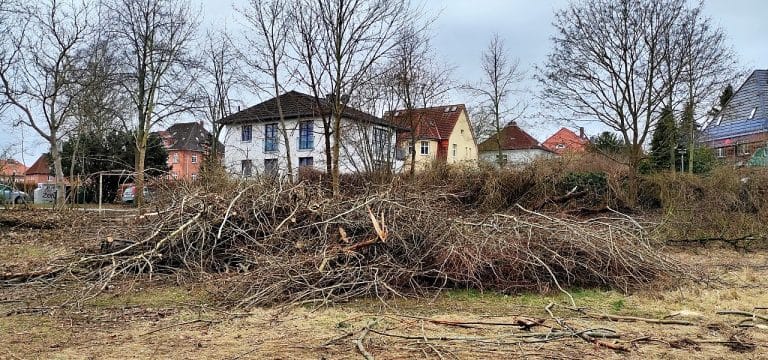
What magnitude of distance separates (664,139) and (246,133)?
949 inches

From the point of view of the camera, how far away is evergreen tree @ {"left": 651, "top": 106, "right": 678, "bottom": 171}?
54.1ft

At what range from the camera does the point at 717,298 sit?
665cm

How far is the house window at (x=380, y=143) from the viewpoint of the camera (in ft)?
68.0

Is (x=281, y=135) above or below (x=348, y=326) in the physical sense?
above

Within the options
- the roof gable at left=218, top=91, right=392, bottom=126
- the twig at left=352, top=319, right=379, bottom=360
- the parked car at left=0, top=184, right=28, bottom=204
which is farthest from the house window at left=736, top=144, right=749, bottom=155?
the parked car at left=0, top=184, right=28, bottom=204

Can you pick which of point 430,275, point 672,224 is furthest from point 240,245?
point 672,224

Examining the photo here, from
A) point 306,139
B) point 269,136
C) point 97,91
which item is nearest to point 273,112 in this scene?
point 269,136

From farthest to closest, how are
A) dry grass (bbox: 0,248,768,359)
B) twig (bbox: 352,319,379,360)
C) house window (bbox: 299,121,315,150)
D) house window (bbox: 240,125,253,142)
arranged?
house window (bbox: 240,125,253,142) < house window (bbox: 299,121,315,150) < dry grass (bbox: 0,248,768,359) < twig (bbox: 352,319,379,360)

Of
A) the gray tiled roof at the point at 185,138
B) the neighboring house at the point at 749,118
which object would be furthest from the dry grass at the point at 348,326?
the gray tiled roof at the point at 185,138

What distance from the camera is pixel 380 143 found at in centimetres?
2086

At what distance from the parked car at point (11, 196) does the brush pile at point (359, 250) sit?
45.1 ft

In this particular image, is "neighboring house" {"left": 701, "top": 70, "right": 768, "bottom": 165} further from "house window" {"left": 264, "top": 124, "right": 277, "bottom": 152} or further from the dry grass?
the dry grass

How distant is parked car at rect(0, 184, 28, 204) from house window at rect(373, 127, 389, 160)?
1220cm

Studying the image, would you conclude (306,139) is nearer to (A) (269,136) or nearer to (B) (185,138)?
(A) (269,136)
